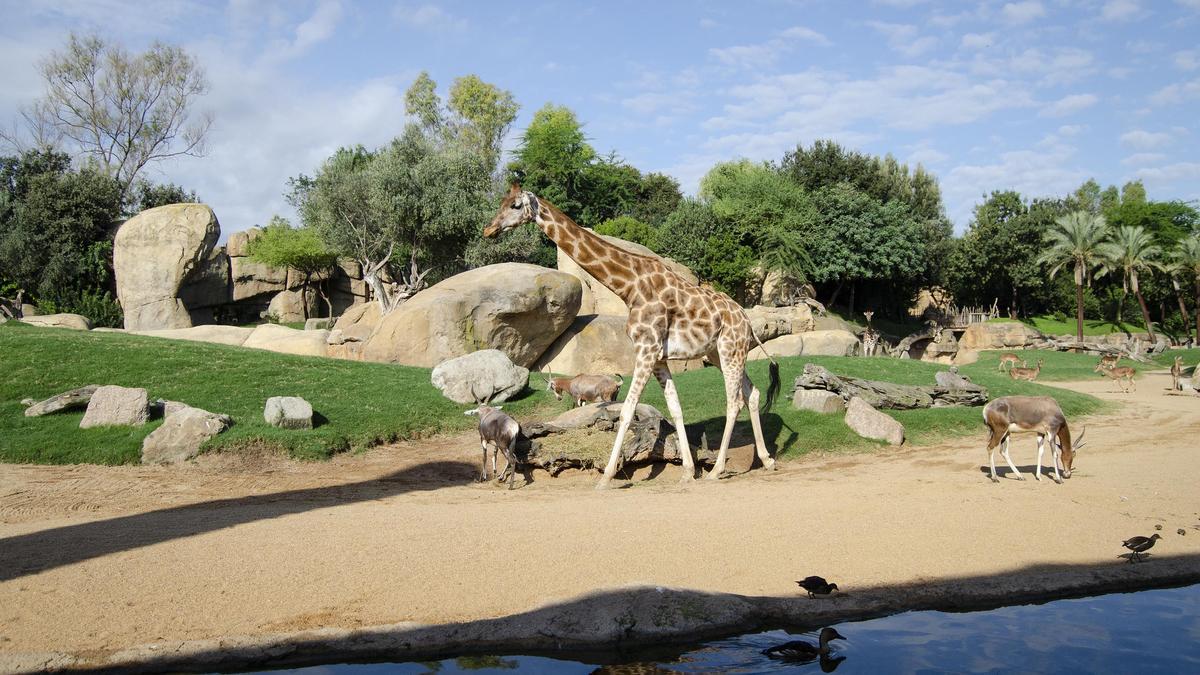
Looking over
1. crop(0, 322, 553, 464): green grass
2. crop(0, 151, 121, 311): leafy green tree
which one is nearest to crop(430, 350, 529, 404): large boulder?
crop(0, 322, 553, 464): green grass

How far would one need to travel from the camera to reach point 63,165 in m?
47.6

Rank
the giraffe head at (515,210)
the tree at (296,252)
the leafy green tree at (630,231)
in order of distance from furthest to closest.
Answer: the leafy green tree at (630,231) → the tree at (296,252) → the giraffe head at (515,210)

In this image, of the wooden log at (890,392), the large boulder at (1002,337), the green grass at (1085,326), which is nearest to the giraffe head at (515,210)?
the wooden log at (890,392)

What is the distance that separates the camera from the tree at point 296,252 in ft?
155

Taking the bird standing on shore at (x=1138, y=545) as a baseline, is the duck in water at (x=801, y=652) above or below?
below

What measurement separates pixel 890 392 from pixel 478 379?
31.0 feet

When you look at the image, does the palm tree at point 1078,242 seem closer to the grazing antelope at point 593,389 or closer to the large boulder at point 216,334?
the grazing antelope at point 593,389

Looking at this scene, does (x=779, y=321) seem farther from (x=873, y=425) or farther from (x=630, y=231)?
(x=873, y=425)

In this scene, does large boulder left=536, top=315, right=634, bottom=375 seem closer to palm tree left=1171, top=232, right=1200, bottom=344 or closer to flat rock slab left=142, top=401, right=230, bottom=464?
flat rock slab left=142, top=401, right=230, bottom=464

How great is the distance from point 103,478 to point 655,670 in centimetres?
1051

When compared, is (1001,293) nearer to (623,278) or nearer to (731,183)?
(731,183)

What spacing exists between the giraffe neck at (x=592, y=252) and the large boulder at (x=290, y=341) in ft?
53.4

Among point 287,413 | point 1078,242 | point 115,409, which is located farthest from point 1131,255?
point 115,409

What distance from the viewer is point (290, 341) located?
28312 mm
